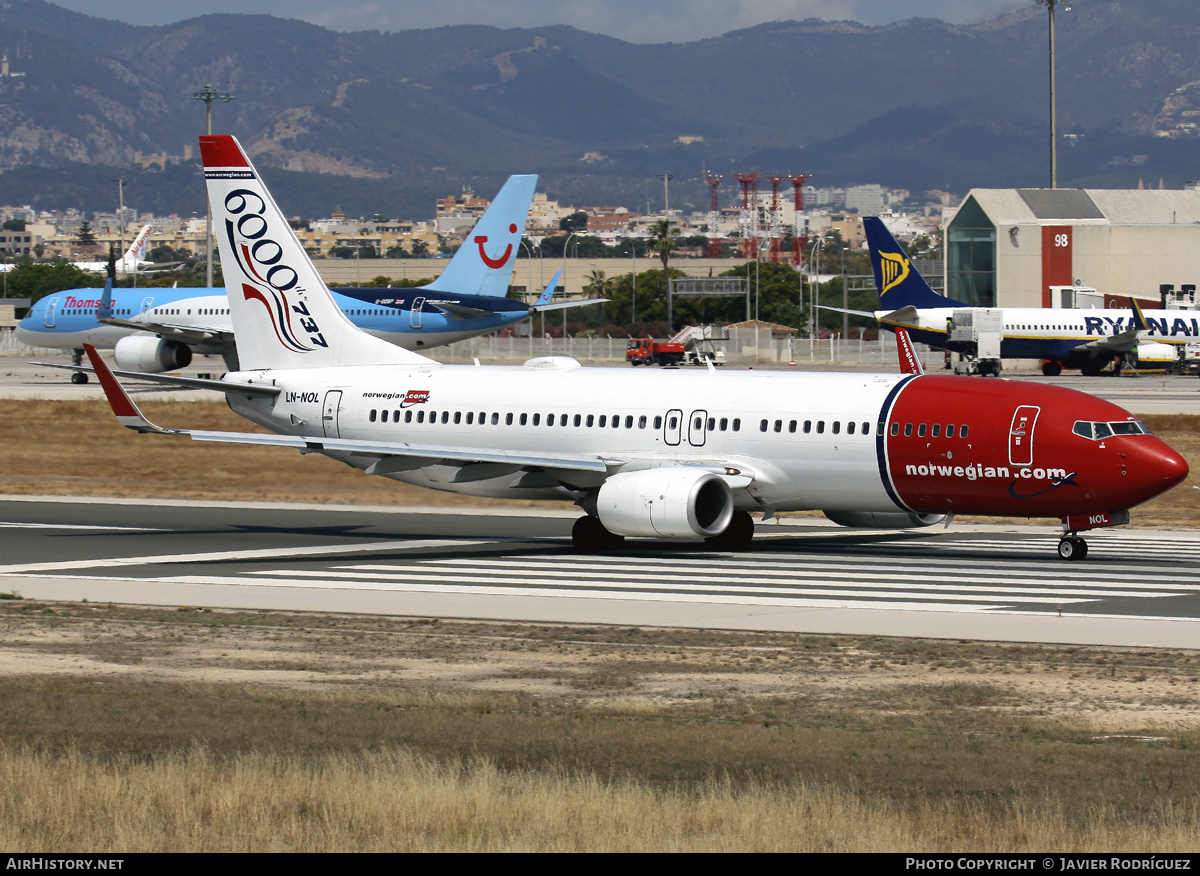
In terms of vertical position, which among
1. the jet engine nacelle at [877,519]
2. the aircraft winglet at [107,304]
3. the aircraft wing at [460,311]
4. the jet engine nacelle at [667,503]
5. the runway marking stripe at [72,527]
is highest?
the aircraft winglet at [107,304]

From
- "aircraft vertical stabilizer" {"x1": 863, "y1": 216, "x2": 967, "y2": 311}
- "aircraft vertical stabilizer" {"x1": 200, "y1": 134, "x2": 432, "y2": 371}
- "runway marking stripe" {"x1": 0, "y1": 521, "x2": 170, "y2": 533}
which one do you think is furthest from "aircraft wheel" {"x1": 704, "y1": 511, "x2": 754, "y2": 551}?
"aircraft vertical stabilizer" {"x1": 863, "y1": 216, "x2": 967, "y2": 311}

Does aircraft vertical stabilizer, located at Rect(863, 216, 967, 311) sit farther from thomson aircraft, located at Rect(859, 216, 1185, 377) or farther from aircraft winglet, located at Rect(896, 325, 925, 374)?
aircraft winglet, located at Rect(896, 325, 925, 374)

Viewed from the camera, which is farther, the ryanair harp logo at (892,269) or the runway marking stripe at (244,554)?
the ryanair harp logo at (892,269)

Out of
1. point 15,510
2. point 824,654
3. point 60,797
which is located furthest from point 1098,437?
point 15,510

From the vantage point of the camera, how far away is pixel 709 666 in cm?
2098

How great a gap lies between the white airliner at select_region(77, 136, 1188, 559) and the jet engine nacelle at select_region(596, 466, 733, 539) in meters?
0.04

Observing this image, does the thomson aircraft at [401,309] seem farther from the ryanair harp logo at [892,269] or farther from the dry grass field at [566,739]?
the dry grass field at [566,739]

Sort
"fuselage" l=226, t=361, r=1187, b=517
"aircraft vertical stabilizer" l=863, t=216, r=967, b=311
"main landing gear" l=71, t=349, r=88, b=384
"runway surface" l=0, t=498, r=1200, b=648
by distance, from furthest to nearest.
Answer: "aircraft vertical stabilizer" l=863, t=216, r=967, b=311 < "main landing gear" l=71, t=349, r=88, b=384 < "fuselage" l=226, t=361, r=1187, b=517 < "runway surface" l=0, t=498, r=1200, b=648

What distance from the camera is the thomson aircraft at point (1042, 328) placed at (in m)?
91.9

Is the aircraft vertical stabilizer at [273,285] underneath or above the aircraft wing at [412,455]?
above

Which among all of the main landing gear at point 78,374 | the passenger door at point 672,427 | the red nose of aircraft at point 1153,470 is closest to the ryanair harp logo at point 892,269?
the main landing gear at point 78,374

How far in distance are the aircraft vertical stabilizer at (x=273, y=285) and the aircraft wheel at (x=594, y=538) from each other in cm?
707

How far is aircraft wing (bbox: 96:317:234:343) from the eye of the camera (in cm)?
7769

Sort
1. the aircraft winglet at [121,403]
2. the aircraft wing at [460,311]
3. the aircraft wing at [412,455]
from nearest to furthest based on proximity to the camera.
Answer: the aircraft wing at [412,455], the aircraft winglet at [121,403], the aircraft wing at [460,311]
